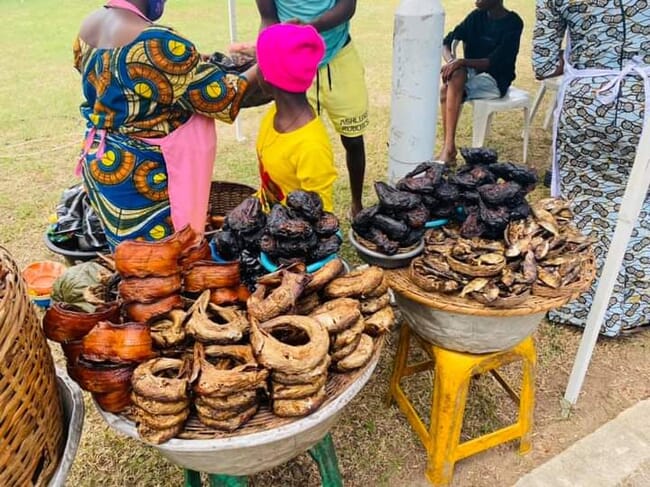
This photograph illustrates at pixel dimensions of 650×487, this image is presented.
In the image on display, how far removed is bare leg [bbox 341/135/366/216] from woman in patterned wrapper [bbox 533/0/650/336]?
4.48 feet

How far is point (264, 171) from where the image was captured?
7.91ft

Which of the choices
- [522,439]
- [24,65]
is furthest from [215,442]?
[24,65]

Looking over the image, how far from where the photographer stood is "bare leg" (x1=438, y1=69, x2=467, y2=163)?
5324 millimetres

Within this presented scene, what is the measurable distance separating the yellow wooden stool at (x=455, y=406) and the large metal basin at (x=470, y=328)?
0.24 ft

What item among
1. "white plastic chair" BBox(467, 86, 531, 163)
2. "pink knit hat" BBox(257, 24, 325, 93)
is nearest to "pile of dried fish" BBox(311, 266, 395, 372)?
"pink knit hat" BBox(257, 24, 325, 93)

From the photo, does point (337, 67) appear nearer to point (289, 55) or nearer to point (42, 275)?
point (289, 55)

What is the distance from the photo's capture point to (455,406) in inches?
87.9

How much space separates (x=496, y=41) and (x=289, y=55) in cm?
402

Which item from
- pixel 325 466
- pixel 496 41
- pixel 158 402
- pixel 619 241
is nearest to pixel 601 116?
pixel 619 241

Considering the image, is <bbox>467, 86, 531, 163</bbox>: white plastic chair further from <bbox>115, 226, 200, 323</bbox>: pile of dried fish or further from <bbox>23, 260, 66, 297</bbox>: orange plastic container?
<bbox>115, 226, 200, 323</bbox>: pile of dried fish

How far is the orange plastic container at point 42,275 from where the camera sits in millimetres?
3443

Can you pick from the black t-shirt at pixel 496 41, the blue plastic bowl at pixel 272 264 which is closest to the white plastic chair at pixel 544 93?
the black t-shirt at pixel 496 41

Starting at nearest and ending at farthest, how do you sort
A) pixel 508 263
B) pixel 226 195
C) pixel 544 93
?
pixel 508 263 → pixel 226 195 → pixel 544 93

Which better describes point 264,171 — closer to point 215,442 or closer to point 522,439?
point 215,442
